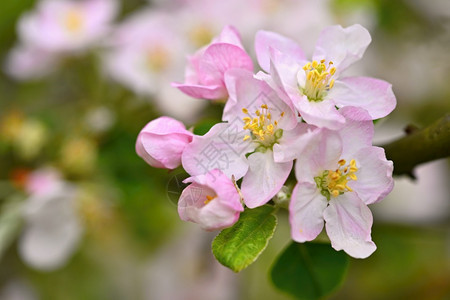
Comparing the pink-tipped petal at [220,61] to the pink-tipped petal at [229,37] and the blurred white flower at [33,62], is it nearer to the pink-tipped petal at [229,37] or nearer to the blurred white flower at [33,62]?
the pink-tipped petal at [229,37]

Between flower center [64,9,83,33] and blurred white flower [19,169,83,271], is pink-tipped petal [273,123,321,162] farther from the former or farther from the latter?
flower center [64,9,83,33]

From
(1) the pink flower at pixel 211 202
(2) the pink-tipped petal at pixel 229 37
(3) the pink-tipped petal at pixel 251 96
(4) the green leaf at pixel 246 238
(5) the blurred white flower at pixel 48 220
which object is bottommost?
(5) the blurred white flower at pixel 48 220

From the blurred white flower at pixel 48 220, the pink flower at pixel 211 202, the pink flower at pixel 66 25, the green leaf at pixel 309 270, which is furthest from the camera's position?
the pink flower at pixel 66 25

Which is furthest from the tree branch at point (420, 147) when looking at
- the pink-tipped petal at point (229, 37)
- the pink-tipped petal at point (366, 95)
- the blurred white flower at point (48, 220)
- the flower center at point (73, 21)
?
the flower center at point (73, 21)

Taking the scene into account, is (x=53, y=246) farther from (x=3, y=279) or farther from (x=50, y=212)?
(x=3, y=279)

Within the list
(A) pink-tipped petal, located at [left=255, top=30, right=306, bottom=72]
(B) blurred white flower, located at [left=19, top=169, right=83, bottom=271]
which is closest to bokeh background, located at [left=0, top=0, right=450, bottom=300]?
(B) blurred white flower, located at [left=19, top=169, right=83, bottom=271]

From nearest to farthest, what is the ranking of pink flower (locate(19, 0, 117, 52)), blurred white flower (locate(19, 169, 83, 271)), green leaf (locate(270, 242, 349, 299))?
A: green leaf (locate(270, 242, 349, 299)) < blurred white flower (locate(19, 169, 83, 271)) < pink flower (locate(19, 0, 117, 52))

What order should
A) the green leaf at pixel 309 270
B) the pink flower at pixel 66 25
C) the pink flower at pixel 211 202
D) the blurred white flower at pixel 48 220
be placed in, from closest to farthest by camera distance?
the pink flower at pixel 211 202, the green leaf at pixel 309 270, the blurred white flower at pixel 48 220, the pink flower at pixel 66 25
